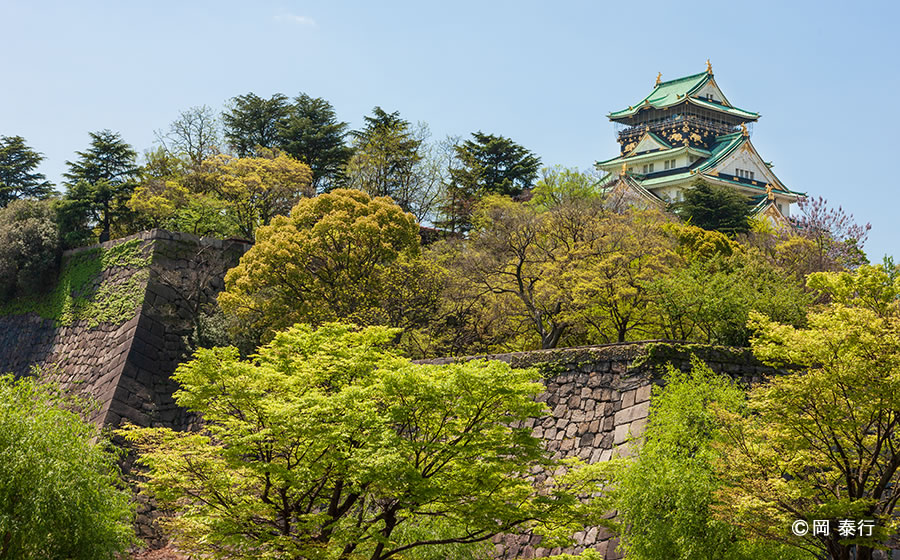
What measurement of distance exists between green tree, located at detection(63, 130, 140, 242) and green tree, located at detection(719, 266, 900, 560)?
23.3 meters

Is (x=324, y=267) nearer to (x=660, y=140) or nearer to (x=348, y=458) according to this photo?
(x=348, y=458)

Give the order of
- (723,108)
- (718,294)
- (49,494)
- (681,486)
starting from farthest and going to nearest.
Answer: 1. (723,108)
2. (718,294)
3. (681,486)
4. (49,494)

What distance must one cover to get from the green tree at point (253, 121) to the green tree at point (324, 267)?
1483cm

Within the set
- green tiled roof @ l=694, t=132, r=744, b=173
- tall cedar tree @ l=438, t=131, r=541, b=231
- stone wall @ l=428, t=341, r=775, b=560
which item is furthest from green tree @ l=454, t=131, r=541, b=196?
stone wall @ l=428, t=341, r=775, b=560

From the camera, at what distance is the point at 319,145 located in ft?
117

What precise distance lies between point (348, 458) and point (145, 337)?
14399 mm

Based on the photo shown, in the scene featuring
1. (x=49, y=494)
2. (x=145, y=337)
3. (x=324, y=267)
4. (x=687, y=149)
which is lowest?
(x=49, y=494)

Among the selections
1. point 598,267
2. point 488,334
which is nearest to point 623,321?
point 598,267

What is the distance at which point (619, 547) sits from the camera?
12.6 metres

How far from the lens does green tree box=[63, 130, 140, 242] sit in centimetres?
2961

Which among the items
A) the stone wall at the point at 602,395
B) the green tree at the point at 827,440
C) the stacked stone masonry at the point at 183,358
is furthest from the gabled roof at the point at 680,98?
the green tree at the point at 827,440

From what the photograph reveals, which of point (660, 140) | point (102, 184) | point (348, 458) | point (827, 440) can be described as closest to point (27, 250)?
point (102, 184)

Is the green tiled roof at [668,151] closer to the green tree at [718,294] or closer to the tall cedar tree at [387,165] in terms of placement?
the tall cedar tree at [387,165]

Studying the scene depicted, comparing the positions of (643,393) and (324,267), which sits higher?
(324,267)
